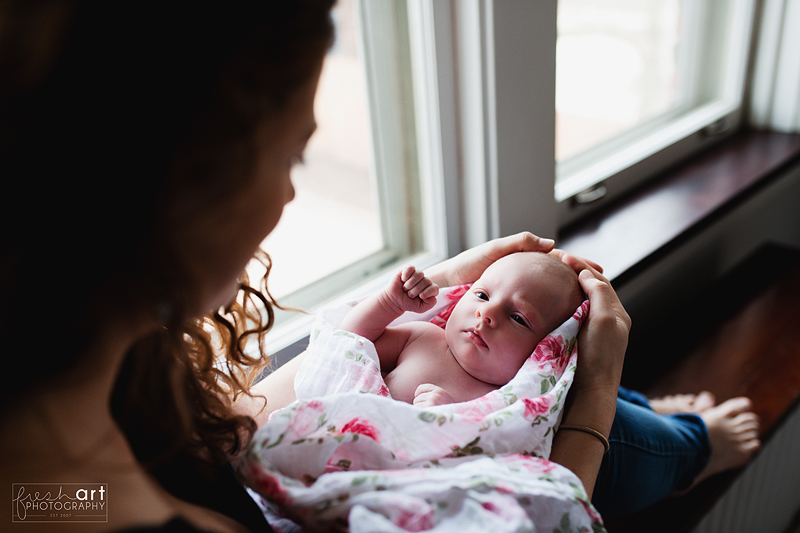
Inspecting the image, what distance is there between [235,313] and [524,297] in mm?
416

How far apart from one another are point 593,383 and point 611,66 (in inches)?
43.7

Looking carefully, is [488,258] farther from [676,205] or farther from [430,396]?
[676,205]

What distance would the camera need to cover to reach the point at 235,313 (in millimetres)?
813

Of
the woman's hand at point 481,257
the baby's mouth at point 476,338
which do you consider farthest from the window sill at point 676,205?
the baby's mouth at point 476,338

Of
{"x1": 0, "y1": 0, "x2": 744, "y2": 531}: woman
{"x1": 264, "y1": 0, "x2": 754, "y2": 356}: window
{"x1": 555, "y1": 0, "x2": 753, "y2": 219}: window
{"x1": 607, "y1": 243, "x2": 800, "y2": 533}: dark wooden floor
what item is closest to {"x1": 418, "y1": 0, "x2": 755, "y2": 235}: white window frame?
{"x1": 264, "y1": 0, "x2": 754, "y2": 356}: window

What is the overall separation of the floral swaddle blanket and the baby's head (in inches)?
3.3

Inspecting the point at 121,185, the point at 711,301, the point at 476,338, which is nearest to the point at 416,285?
the point at 476,338

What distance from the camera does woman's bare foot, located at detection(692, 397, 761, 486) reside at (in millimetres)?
1096

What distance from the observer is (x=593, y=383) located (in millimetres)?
828

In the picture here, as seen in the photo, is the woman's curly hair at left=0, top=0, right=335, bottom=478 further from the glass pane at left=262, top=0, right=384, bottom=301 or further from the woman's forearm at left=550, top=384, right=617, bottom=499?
the glass pane at left=262, top=0, right=384, bottom=301

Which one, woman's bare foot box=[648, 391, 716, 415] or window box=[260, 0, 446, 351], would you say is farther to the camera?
woman's bare foot box=[648, 391, 716, 415]

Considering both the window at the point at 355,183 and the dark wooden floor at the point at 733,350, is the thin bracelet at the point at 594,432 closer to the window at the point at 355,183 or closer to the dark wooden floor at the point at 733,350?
the dark wooden floor at the point at 733,350

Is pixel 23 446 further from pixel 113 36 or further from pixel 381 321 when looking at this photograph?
pixel 381 321

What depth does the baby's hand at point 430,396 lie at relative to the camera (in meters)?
0.76
